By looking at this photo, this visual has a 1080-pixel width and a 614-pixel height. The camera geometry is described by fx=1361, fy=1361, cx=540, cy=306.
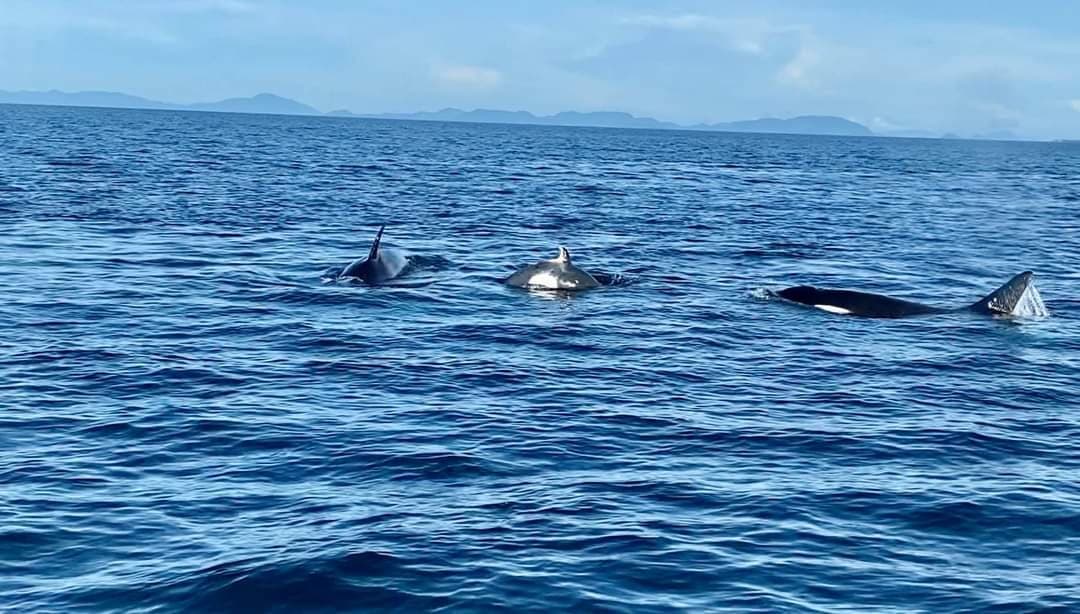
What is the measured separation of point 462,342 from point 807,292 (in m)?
8.71

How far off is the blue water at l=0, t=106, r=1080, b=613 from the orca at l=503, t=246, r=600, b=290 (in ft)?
1.98

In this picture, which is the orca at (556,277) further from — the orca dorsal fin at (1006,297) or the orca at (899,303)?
the orca dorsal fin at (1006,297)

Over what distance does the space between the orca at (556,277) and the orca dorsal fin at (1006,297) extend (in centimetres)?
825

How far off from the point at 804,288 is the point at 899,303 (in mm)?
2124

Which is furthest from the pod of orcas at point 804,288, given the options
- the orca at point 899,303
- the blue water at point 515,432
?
the blue water at point 515,432

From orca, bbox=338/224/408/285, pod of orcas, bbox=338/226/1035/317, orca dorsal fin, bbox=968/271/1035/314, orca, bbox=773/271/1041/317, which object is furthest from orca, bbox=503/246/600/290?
orca dorsal fin, bbox=968/271/1035/314

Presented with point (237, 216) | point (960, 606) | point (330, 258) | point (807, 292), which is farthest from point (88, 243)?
point (960, 606)

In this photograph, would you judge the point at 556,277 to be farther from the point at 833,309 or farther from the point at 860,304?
the point at 860,304

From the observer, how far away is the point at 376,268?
3078 cm

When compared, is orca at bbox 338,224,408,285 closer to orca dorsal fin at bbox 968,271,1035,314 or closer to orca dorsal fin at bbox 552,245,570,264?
orca dorsal fin at bbox 552,245,570,264

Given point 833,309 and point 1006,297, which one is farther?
point 1006,297

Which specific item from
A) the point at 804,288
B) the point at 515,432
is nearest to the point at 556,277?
the point at 804,288

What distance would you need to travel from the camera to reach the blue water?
12453 mm

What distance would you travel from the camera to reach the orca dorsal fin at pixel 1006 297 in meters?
27.6
